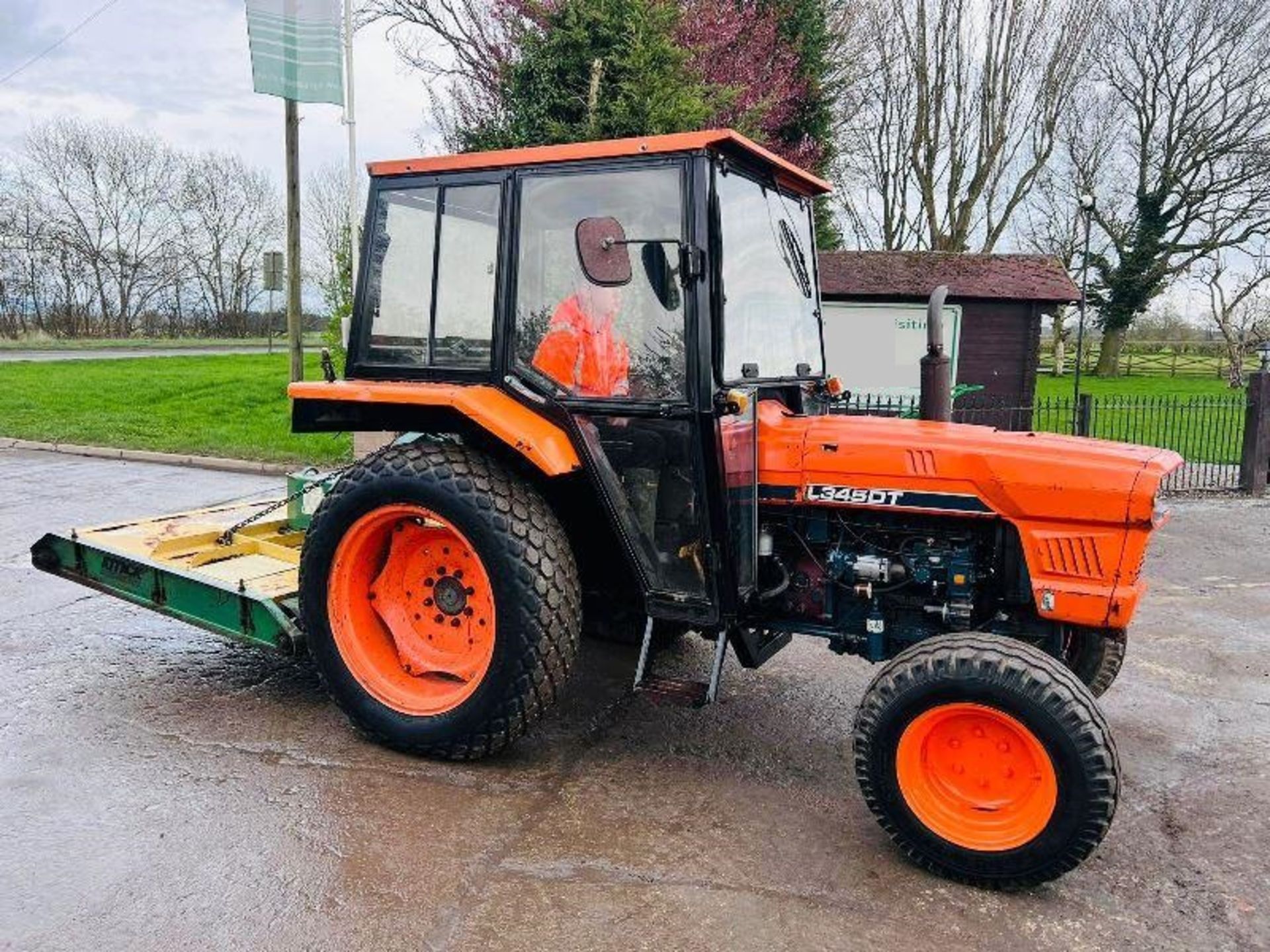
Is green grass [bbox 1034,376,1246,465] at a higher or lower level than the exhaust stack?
lower

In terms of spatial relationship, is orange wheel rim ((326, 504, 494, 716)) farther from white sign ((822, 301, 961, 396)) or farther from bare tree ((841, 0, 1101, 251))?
bare tree ((841, 0, 1101, 251))

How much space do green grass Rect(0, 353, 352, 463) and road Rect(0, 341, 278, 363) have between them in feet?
11.6

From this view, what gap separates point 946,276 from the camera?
12656 mm

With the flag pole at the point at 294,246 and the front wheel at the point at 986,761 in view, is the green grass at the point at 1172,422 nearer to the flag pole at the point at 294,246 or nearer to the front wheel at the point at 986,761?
the flag pole at the point at 294,246

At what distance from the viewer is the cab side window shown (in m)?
3.71

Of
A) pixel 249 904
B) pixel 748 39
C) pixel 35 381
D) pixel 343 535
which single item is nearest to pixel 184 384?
pixel 35 381

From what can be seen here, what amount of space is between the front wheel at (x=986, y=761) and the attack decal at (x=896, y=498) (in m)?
0.46

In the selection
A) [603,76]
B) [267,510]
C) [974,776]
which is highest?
[603,76]

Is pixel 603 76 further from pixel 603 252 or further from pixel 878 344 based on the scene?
pixel 603 252

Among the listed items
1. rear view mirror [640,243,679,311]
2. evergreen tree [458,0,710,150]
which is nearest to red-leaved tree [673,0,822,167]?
evergreen tree [458,0,710,150]

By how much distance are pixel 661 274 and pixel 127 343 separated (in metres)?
33.8

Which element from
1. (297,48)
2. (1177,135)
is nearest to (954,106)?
(1177,135)

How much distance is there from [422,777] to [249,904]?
2.85 ft

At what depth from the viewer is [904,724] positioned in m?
A: 3.05
